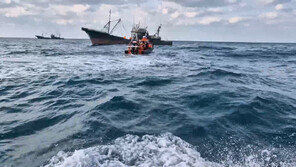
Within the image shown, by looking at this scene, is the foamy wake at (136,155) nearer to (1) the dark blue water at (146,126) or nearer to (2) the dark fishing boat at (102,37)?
(1) the dark blue water at (146,126)

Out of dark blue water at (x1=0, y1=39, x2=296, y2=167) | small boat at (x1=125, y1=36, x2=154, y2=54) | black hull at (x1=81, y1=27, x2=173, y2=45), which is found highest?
black hull at (x1=81, y1=27, x2=173, y2=45)

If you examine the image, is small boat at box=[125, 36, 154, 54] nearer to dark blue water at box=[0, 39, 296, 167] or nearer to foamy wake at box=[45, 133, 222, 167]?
dark blue water at box=[0, 39, 296, 167]

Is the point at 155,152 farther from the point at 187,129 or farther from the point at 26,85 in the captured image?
the point at 26,85

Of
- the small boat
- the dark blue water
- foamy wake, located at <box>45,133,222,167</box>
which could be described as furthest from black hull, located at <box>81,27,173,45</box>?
foamy wake, located at <box>45,133,222,167</box>

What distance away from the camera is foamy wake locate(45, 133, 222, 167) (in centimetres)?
430

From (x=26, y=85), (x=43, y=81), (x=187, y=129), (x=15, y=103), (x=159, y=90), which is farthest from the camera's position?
(x=43, y=81)

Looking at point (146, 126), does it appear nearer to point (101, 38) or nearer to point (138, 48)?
point (138, 48)

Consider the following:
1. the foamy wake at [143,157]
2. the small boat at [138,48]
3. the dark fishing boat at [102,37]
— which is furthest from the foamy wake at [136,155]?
the dark fishing boat at [102,37]

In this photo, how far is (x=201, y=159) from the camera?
4512 millimetres

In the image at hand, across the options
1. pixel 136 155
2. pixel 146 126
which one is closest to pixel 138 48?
pixel 146 126

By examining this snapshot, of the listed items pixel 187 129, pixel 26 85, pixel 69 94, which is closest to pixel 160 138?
pixel 187 129

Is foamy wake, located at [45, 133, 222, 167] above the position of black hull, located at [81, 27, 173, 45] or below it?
below

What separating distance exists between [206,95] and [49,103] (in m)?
7.58

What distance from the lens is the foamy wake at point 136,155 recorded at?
4297mm
